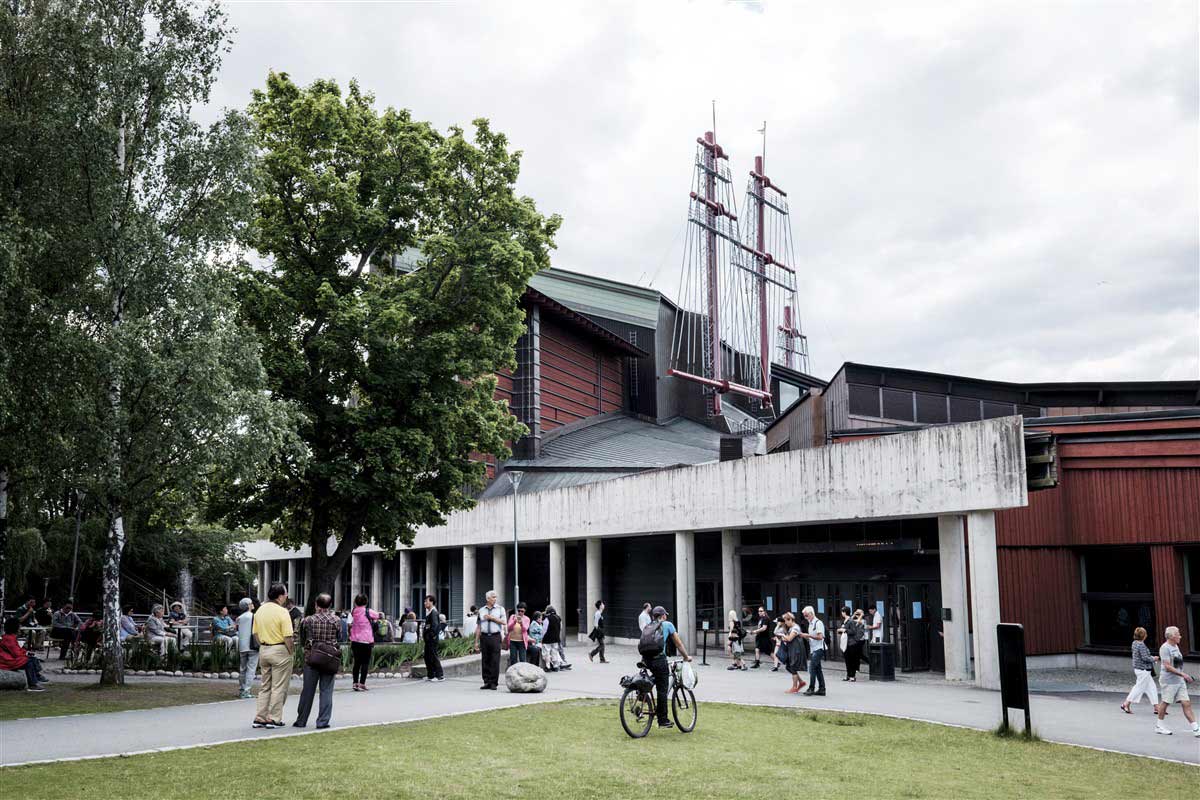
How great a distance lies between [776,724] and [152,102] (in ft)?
50.4

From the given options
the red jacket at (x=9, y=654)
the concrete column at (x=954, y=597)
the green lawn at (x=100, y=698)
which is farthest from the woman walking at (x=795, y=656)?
the red jacket at (x=9, y=654)

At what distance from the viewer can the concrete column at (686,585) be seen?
3002 cm

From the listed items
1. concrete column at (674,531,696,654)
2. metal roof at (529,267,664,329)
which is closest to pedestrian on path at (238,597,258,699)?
concrete column at (674,531,696,654)

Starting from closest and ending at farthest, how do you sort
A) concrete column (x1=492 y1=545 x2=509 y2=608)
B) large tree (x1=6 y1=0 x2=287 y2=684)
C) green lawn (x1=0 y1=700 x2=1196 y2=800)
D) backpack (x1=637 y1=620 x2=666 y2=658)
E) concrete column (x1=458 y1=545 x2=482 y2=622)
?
green lawn (x1=0 y1=700 x2=1196 y2=800)
backpack (x1=637 y1=620 x2=666 y2=658)
large tree (x1=6 y1=0 x2=287 y2=684)
concrete column (x1=492 y1=545 x2=509 y2=608)
concrete column (x1=458 y1=545 x2=482 y2=622)

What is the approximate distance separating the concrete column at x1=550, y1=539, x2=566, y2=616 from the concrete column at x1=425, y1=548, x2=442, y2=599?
37.3ft

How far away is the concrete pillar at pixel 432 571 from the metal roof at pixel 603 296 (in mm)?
17099

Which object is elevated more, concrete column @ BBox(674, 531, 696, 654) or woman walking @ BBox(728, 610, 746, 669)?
concrete column @ BBox(674, 531, 696, 654)

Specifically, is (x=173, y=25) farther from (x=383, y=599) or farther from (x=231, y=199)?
(x=383, y=599)

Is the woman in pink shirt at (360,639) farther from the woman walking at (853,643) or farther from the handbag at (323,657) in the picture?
the woman walking at (853,643)

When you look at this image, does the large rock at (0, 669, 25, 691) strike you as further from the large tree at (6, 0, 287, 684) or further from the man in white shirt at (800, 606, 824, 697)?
the man in white shirt at (800, 606, 824, 697)

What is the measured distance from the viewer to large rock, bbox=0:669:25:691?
18.2 metres

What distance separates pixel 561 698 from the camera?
1752 centimetres

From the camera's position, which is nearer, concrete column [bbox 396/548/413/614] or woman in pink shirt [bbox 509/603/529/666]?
woman in pink shirt [bbox 509/603/529/666]

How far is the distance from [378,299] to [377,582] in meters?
30.9
